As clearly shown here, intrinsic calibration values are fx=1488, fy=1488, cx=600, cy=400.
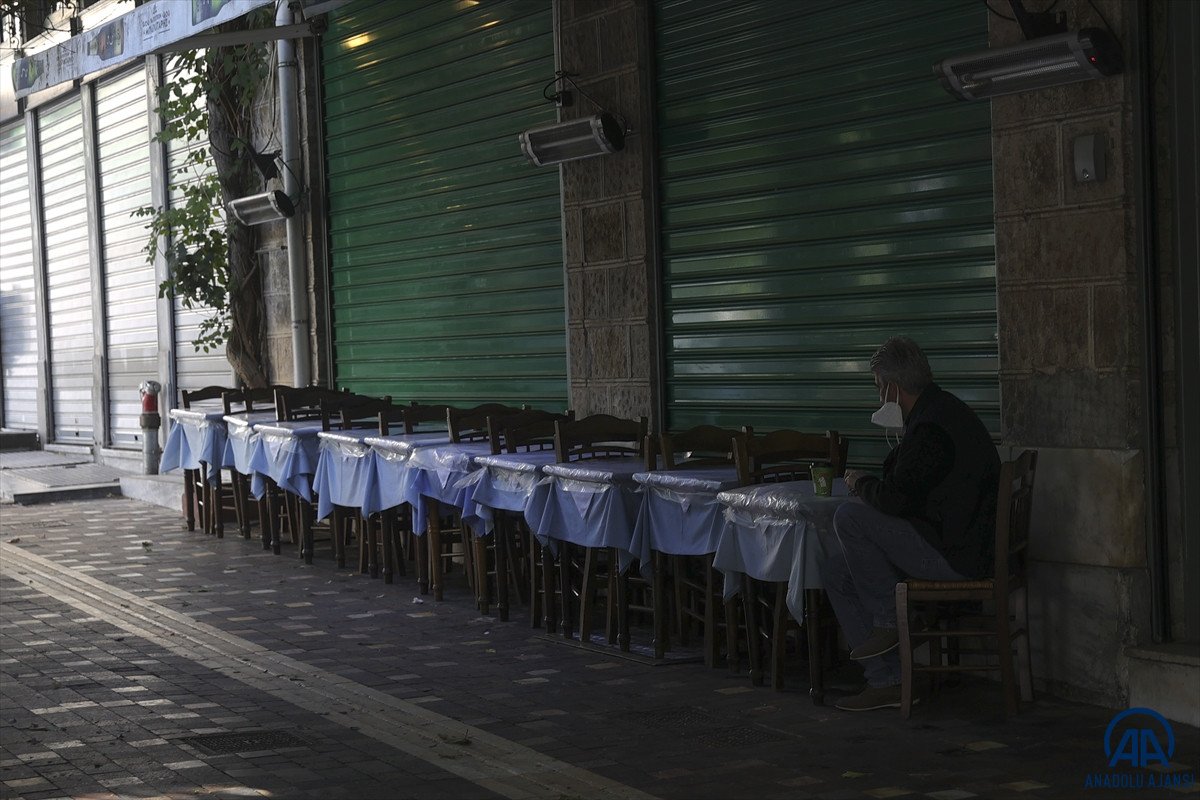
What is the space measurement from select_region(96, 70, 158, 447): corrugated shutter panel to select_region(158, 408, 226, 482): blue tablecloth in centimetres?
460

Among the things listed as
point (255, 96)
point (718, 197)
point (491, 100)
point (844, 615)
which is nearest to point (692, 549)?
point (844, 615)

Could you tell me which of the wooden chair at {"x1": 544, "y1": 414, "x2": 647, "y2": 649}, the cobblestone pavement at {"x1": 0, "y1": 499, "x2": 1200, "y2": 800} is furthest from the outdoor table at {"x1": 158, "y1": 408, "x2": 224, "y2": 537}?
the wooden chair at {"x1": 544, "y1": 414, "x2": 647, "y2": 649}

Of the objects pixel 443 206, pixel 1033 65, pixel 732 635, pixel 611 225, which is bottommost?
pixel 732 635

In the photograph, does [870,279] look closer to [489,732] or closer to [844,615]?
[844,615]

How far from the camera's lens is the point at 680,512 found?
301 inches

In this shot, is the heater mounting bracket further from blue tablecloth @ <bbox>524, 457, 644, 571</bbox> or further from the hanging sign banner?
the hanging sign banner

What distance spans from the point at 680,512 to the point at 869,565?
1.29m

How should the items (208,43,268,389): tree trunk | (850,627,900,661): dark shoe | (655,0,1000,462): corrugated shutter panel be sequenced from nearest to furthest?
(850,627,900,661): dark shoe
(655,0,1000,462): corrugated shutter panel
(208,43,268,389): tree trunk

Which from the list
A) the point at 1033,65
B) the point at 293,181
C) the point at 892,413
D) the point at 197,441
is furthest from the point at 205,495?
the point at 1033,65

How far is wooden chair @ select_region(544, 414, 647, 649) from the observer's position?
329 inches

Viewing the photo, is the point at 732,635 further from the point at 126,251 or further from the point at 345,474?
the point at 126,251

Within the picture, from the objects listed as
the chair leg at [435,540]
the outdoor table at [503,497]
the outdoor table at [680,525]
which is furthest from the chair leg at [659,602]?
the chair leg at [435,540]

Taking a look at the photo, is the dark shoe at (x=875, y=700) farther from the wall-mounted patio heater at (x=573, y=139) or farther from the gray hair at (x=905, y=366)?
the wall-mounted patio heater at (x=573, y=139)

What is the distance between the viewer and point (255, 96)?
1548cm
